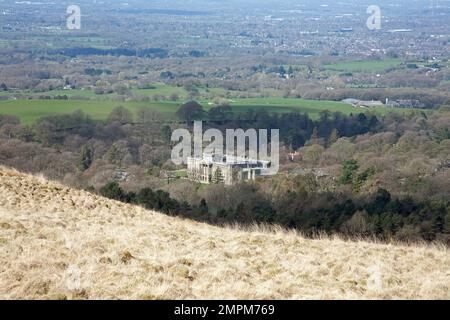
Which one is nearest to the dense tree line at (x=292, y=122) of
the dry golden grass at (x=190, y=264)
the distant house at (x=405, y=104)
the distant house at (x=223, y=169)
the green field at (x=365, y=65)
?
the distant house at (x=405, y=104)

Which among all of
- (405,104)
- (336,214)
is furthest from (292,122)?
(336,214)

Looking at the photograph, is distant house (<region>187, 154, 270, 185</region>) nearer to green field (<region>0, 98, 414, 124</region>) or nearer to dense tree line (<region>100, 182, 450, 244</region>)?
dense tree line (<region>100, 182, 450, 244</region>)

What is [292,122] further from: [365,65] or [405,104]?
[365,65]

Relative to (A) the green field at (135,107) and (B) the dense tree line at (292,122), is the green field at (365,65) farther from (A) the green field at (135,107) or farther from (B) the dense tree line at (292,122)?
(B) the dense tree line at (292,122)

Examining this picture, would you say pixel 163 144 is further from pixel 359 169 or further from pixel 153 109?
pixel 359 169

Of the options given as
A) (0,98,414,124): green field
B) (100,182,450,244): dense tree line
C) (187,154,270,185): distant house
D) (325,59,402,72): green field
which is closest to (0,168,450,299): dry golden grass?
(100,182,450,244): dense tree line
